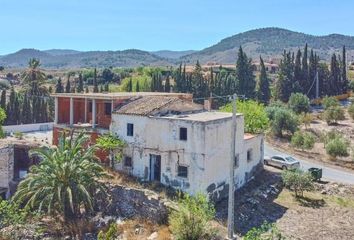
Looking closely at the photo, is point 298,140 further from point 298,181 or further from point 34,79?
point 34,79

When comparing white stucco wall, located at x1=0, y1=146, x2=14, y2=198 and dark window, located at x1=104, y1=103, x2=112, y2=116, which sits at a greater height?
dark window, located at x1=104, y1=103, x2=112, y2=116

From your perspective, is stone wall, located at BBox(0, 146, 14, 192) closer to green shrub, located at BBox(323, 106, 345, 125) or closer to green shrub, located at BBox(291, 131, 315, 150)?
green shrub, located at BBox(291, 131, 315, 150)

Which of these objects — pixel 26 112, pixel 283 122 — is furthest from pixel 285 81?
pixel 26 112

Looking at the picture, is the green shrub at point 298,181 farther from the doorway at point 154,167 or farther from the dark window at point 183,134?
the doorway at point 154,167

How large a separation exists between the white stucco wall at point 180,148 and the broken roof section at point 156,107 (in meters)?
0.55

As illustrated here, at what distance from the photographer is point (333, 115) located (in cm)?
7181

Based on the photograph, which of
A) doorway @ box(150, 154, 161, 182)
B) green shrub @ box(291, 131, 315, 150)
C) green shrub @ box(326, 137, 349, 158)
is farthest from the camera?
green shrub @ box(291, 131, 315, 150)

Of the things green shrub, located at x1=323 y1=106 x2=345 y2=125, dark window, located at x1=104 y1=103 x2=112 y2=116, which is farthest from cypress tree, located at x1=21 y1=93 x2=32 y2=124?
green shrub, located at x1=323 y1=106 x2=345 y2=125

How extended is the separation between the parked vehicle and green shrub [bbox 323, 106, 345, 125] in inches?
1138

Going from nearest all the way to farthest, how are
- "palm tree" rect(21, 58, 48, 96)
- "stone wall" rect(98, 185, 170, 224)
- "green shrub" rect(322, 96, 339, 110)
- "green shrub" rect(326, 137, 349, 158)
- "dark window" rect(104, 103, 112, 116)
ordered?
"stone wall" rect(98, 185, 170, 224) < "dark window" rect(104, 103, 112, 116) < "green shrub" rect(326, 137, 349, 158) < "palm tree" rect(21, 58, 48, 96) < "green shrub" rect(322, 96, 339, 110)

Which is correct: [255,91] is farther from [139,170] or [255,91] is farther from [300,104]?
[139,170]

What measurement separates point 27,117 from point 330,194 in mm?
50336

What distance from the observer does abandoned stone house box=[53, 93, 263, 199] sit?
3222 centimetres

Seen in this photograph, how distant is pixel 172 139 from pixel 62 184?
8237mm
